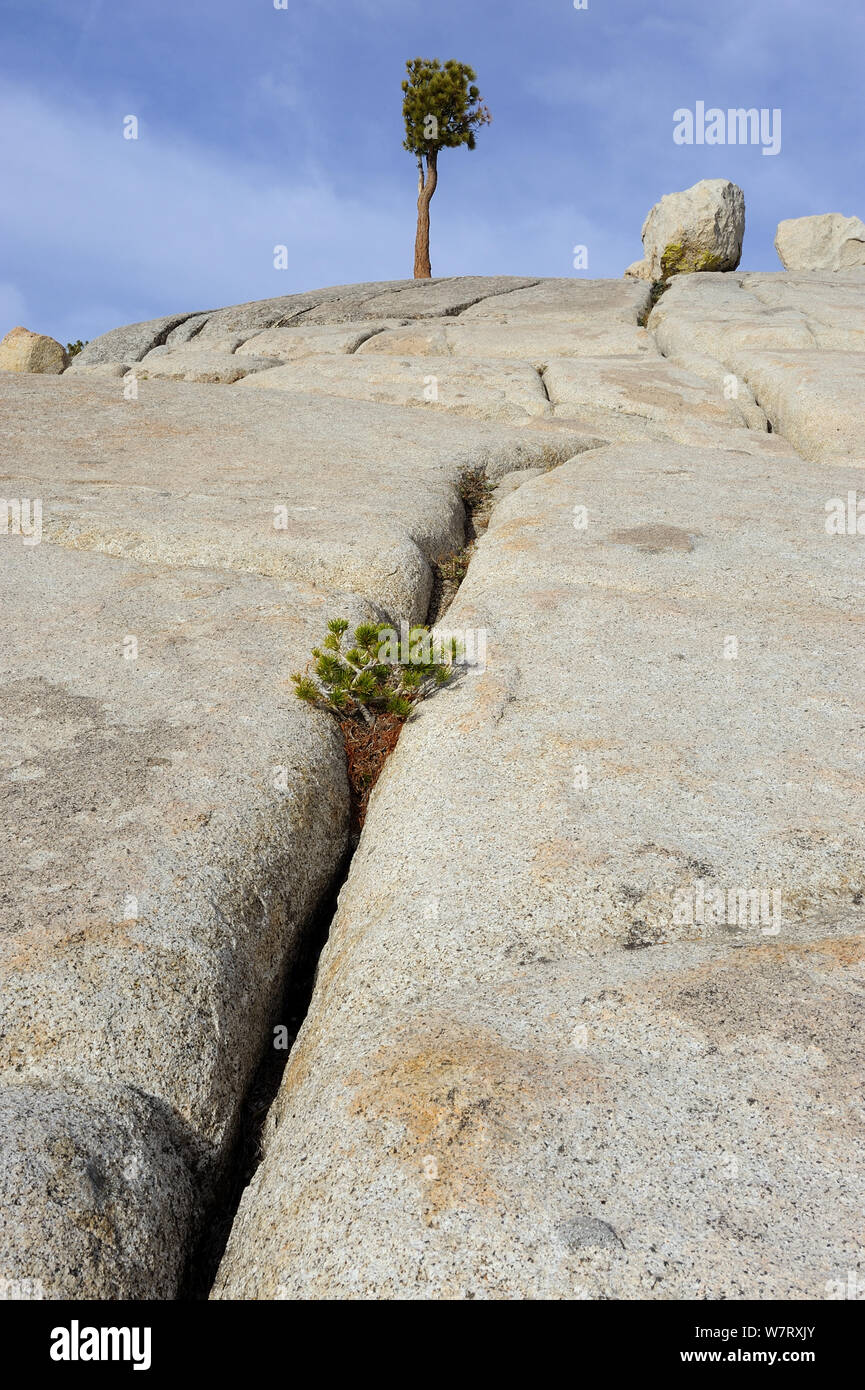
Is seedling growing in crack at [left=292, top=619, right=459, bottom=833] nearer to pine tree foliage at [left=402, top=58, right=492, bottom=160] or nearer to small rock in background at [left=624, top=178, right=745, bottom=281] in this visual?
small rock in background at [left=624, top=178, right=745, bottom=281]

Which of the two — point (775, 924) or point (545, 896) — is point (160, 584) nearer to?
point (545, 896)

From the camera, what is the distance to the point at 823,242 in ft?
119

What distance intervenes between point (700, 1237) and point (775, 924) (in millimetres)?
1548

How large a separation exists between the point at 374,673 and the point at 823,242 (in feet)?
129

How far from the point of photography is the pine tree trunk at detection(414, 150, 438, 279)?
3872 cm

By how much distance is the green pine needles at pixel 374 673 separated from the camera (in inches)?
205

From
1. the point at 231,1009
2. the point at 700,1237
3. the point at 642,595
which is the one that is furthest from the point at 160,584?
the point at 700,1237

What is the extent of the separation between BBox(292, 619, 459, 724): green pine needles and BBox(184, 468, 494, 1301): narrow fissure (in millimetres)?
155
